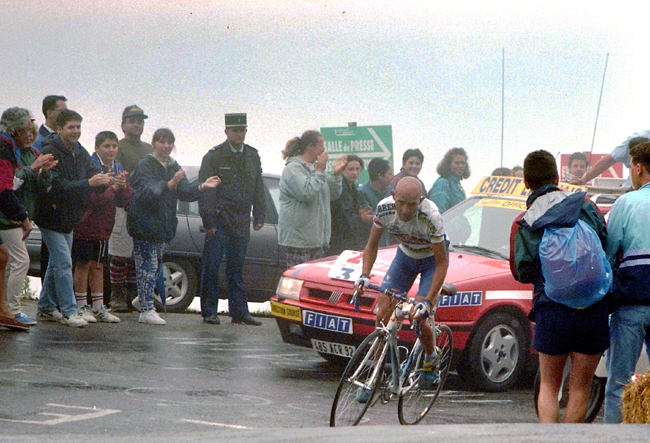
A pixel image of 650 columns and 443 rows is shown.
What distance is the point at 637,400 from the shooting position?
5.53 meters

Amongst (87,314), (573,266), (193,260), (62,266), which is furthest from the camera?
(193,260)

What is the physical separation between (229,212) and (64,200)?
208 centimetres

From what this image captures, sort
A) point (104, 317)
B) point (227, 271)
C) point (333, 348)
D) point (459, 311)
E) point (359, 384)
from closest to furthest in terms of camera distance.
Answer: point (359, 384), point (459, 311), point (333, 348), point (104, 317), point (227, 271)

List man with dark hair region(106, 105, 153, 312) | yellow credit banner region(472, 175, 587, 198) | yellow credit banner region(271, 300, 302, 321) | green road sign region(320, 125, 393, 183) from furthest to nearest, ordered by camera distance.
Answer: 1. green road sign region(320, 125, 393, 183)
2. man with dark hair region(106, 105, 153, 312)
3. yellow credit banner region(472, 175, 587, 198)
4. yellow credit banner region(271, 300, 302, 321)

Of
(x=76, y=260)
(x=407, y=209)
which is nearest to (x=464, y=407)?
(x=407, y=209)

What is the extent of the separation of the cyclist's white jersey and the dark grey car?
5.97 metres

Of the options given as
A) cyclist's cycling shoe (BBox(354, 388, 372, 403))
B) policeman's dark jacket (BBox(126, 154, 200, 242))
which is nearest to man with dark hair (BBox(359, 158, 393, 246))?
policeman's dark jacket (BBox(126, 154, 200, 242))

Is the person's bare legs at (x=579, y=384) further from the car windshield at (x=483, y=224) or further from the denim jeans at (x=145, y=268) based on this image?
the denim jeans at (x=145, y=268)

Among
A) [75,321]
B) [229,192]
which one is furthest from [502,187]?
[75,321]

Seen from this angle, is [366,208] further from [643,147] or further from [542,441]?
[542,441]

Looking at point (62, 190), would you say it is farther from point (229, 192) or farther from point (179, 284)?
point (179, 284)

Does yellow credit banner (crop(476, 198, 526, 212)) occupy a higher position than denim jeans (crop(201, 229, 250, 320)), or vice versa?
yellow credit banner (crop(476, 198, 526, 212))

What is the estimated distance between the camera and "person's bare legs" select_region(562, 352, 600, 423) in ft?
19.3

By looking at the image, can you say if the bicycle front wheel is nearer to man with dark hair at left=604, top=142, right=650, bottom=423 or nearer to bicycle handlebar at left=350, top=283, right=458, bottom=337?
bicycle handlebar at left=350, top=283, right=458, bottom=337
